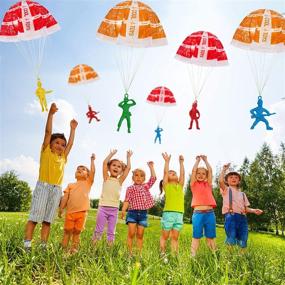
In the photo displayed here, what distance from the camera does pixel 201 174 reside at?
7.82m

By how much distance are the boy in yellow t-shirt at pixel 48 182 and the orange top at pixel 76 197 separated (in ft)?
2.13

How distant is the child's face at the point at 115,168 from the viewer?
24.4ft

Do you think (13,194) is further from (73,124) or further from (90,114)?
(73,124)

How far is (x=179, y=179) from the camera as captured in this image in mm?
7875

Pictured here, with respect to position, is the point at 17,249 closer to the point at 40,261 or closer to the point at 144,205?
the point at 40,261

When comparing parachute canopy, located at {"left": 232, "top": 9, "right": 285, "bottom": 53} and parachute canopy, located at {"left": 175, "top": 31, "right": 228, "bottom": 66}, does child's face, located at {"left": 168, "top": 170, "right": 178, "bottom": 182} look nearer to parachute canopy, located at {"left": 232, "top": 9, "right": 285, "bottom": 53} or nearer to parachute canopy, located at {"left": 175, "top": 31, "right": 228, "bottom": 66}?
parachute canopy, located at {"left": 175, "top": 31, "right": 228, "bottom": 66}

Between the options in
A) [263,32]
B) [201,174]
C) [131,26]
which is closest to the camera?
[201,174]

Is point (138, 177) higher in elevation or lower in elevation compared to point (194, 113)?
lower

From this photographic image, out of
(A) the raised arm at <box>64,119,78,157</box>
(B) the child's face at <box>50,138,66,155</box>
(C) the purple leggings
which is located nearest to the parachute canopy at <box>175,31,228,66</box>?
(A) the raised arm at <box>64,119,78,157</box>

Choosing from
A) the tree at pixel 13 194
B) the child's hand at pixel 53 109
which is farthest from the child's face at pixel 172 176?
the tree at pixel 13 194

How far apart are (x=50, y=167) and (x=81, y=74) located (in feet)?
19.9

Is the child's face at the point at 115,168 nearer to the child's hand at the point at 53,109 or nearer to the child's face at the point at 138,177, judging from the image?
the child's face at the point at 138,177

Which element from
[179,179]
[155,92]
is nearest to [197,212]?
[179,179]

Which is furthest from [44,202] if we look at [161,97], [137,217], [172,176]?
[161,97]
